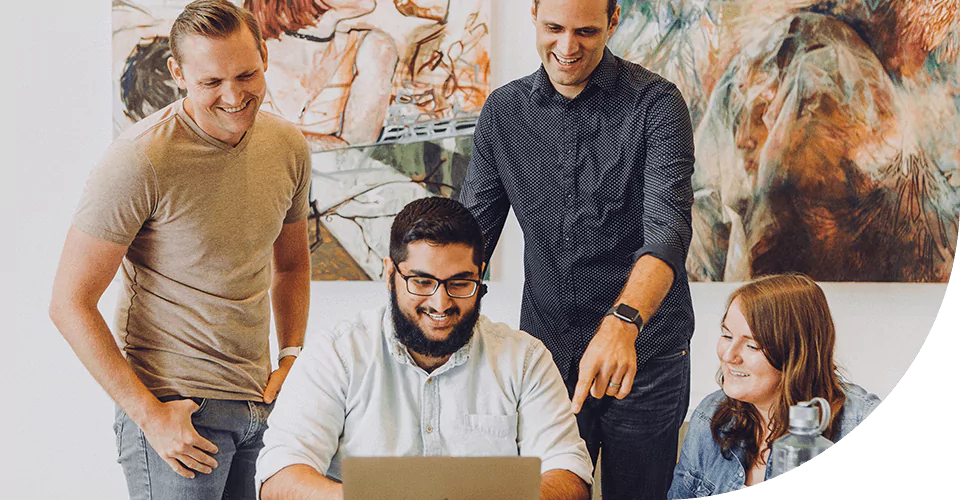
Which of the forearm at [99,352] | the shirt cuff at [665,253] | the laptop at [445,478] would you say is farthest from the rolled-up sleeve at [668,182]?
the forearm at [99,352]

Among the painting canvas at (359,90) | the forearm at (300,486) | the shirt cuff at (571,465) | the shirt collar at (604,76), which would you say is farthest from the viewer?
the painting canvas at (359,90)

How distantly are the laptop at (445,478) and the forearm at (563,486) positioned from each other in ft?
0.82

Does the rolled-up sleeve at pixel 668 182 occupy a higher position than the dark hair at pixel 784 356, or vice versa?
the rolled-up sleeve at pixel 668 182

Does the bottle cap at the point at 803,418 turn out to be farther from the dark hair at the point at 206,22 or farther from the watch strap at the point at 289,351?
the dark hair at the point at 206,22

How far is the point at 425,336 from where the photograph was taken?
1318 mm

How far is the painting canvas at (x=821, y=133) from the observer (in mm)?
2111

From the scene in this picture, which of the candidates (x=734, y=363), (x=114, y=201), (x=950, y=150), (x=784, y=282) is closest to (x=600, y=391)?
(x=114, y=201)

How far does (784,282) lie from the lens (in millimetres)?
2129

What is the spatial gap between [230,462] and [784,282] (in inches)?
53.6

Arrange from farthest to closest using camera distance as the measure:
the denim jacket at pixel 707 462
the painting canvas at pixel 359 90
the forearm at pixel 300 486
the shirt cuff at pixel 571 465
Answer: the painting canvas at pixel 359 90 < the denim jacket at pixel 707 462 < the shirt cuff at pixel 571 465 < the forearm at pixel 300 486

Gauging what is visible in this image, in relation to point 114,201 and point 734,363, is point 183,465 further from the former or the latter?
point 734,363

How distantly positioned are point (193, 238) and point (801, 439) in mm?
1345

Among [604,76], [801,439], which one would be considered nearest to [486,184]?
[604,76]

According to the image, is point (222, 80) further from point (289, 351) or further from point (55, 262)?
point (55, 262)
